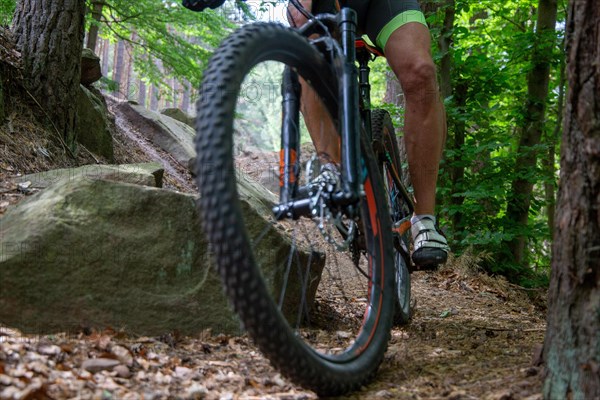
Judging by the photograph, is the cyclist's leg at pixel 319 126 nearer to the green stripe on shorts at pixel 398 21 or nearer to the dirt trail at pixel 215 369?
the green stripe on shorts at pixel 398 21

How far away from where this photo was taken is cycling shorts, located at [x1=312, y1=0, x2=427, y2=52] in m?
2.66

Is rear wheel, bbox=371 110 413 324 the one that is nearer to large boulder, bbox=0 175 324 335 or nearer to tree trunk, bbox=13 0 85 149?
large boulder, bbox=0 175 324 335

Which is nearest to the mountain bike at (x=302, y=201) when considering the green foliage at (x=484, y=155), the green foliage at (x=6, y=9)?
the green foliage at (x=484, y=155)

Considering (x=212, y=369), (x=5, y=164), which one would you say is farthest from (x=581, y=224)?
(x=5, y=164)

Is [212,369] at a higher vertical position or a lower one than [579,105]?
lower

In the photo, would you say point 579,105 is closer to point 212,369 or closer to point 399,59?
point 399,59

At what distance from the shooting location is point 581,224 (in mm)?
1596

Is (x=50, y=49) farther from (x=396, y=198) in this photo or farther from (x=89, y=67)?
(x=396, y=198)

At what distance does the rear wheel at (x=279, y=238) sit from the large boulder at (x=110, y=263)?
0.30 metres

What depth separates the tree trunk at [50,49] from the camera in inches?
155

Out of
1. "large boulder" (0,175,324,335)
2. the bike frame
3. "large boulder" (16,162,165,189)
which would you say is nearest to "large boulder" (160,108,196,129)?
"large boulder" (16,162,165,189)

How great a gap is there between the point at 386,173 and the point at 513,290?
2500 mm

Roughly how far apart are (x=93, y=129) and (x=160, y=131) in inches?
117

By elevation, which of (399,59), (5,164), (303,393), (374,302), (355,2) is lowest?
(303,393)
